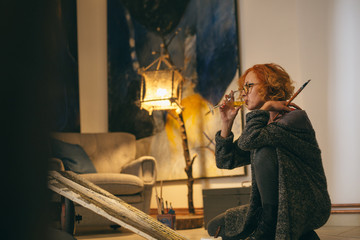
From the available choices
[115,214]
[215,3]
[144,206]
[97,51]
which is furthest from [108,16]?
[115,214]

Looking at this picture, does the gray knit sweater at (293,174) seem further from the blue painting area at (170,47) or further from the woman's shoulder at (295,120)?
the blue painting area at (170,47)

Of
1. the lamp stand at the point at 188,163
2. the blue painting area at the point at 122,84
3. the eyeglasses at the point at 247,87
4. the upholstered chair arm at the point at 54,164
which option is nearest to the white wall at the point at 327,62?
the lamp stand at the point at 188,163

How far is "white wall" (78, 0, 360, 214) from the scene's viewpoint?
3506 mm

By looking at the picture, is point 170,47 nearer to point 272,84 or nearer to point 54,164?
point 272,84

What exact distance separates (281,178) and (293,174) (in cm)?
6

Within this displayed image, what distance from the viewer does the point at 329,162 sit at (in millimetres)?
3564

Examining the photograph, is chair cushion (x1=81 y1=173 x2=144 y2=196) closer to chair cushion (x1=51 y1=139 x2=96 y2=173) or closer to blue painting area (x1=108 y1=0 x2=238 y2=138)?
chair cushion (x1=51 y1=139 x2=96 y2=173)

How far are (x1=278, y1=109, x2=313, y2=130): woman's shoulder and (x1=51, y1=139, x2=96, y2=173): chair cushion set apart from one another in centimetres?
249

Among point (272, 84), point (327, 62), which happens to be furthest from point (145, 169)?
point (272, 84)

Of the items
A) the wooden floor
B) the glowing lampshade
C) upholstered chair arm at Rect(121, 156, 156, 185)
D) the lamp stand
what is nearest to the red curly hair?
the wooden floor

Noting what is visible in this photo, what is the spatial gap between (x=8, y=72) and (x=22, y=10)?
0.08 ft

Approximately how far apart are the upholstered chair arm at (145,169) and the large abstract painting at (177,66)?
0.79 metres

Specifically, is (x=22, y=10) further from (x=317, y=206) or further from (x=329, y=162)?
(x=329, y=162)

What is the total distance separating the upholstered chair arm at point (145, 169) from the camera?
151 inches
